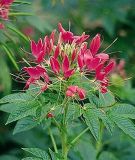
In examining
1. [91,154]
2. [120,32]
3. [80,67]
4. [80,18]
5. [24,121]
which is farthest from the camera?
[120,32]

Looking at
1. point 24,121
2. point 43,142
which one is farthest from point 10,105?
point 43,142

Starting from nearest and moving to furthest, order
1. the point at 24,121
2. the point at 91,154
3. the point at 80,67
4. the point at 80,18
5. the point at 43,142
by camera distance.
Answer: the point at 80,67 < the point at 24,121 < the point at 91,154 < the point at 43,142 < the point at 80,18

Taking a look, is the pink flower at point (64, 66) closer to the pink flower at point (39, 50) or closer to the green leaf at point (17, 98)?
the pink flower at point (39, 50)

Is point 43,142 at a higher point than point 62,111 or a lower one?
lower

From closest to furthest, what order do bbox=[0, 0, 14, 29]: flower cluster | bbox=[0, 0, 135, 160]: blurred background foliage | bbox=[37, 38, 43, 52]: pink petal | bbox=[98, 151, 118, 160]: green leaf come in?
1. bbox=[37, 38, 43, 52]: pink petal
2. bbox=[0, 0, 14, 29]: flower cluster
3. bbox=[98, 151, 118, 160]: green leaf
4. bbox=[0, 0, 135, 160]: blurred background foliage

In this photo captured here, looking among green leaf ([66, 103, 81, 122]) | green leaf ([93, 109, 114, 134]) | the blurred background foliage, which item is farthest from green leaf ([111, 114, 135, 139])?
the blurred background foliage

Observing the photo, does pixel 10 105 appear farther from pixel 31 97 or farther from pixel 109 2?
pixel 109 2

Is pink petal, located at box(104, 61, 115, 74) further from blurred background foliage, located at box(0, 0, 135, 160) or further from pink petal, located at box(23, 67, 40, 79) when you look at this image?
blurred background foliage, located at box(0, 0, 135, 160)
